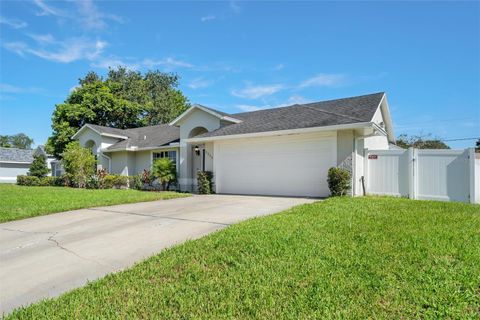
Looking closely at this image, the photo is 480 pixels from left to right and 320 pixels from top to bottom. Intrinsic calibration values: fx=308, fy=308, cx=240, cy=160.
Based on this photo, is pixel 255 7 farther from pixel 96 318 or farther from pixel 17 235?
pixel 96 318

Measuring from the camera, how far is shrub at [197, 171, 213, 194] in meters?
16.2

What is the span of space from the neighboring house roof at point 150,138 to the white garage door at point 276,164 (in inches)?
250

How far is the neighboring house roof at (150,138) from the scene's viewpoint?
71.6 ft

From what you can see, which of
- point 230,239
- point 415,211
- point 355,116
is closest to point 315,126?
point 355,116

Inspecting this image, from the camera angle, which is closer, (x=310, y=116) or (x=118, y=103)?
(x=310, y=116)

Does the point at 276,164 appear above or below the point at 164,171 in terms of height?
above

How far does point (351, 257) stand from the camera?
4.71 meters

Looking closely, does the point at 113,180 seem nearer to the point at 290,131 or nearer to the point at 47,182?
the point at 47,182

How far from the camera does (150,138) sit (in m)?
23.8

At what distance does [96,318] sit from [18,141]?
116 metres

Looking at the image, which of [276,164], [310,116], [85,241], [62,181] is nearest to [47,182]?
[62,181]

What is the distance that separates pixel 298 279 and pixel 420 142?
1400 inches

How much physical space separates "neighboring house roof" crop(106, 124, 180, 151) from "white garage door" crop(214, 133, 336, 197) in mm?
6340

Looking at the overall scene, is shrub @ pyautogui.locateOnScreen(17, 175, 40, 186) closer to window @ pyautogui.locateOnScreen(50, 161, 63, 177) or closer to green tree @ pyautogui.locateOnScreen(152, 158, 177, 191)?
→ window @ pyautogui.locateOnScreen(50, 161, 63, 177)
